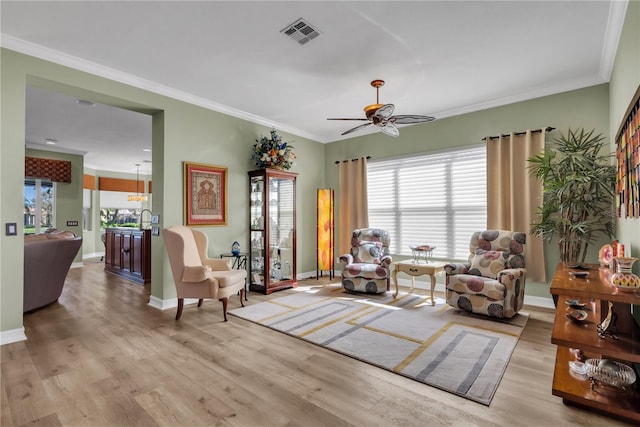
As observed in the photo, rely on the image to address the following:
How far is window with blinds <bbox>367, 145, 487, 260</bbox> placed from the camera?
15.5 ft

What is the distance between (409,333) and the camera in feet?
10.2

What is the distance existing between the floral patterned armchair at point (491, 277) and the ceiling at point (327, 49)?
6.52ft

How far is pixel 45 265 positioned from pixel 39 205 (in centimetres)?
448

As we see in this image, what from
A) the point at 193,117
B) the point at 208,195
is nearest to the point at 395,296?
the point at 208,195

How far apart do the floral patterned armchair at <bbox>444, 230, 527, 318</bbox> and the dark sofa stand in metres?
4.94

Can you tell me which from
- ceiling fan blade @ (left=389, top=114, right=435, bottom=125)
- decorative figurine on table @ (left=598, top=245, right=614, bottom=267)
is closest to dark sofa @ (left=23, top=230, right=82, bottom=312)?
ceiling fan blade @ (left=389, top=114, right=435, bottom=125)

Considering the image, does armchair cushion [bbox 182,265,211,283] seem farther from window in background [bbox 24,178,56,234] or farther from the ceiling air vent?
window in background [bbox 24,178,56,234]

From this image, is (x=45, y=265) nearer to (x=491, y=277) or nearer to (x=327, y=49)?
(x=327, y=49)

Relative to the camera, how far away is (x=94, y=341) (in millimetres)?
2934

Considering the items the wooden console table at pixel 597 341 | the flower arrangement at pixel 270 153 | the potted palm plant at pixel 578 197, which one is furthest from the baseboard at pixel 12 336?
the potted palm plant at pixel 578 197

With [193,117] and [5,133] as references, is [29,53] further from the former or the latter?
[193,117]

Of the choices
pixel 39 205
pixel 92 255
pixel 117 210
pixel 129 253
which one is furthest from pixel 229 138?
pixel 117 210

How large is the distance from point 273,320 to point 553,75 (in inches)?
171

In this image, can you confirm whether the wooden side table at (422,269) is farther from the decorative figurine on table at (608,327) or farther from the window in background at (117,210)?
the window in background at (117,210)
